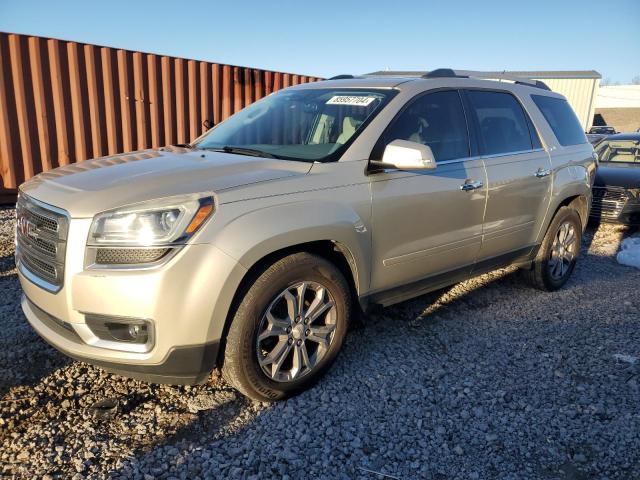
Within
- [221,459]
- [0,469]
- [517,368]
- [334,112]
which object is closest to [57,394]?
[0,469]

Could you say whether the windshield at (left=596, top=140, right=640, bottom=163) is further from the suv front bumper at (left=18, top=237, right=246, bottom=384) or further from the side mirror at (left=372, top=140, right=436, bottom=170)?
the suv front bumper at (left=18, top=237, right=246, bottom=384)

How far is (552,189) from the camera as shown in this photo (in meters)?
4.27

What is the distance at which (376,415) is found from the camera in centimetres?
268

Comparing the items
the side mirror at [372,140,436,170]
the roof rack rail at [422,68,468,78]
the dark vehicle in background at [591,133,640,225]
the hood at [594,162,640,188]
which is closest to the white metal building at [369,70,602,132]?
the hood at [594,162,640,188]

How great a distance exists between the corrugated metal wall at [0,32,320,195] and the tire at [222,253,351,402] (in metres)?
5.98

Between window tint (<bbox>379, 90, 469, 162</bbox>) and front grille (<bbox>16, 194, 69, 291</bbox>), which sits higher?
window tint (<bbox>379, 90, 469, 162</bbox>)

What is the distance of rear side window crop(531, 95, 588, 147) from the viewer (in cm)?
447

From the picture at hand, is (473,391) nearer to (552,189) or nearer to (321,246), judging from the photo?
(321,246)

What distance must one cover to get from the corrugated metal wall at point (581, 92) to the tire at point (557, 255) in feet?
89.9

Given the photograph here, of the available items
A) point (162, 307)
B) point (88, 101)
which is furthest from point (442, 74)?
point (88, 101)

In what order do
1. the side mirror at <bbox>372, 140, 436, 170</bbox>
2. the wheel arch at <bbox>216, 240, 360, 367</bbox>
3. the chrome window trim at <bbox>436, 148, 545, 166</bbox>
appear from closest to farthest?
the wheel arch at <bbox>216, 240, 360, 367</bbox> < the side mirror at <bbox>372, 140, 436, 170</bbox> < the chrome window trim at <bbox>436, 148, 545, 166</bbox>

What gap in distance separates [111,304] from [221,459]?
2.88ft

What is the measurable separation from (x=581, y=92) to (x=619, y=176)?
25015mm

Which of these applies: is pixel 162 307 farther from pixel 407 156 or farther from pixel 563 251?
pixel 563 251
